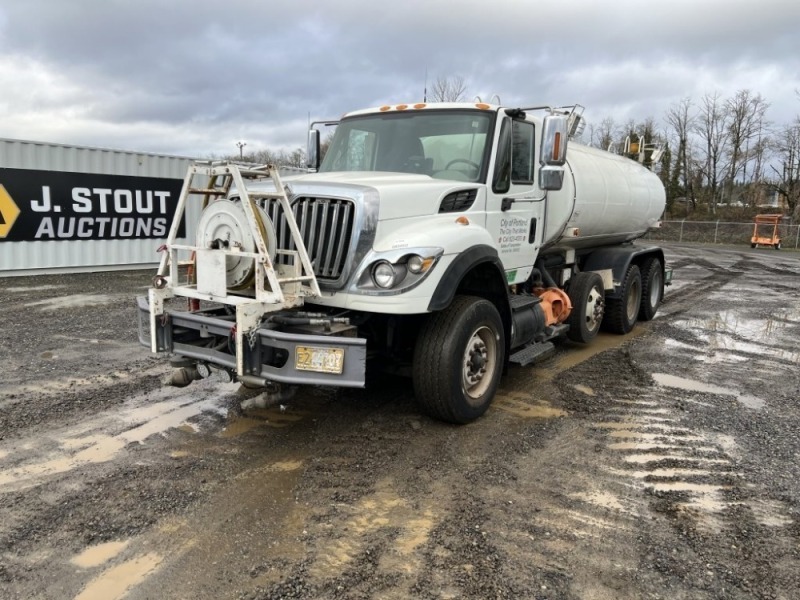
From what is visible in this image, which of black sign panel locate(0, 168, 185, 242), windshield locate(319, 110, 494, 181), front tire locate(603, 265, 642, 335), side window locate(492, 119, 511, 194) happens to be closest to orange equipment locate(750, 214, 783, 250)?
front tire locate(603, 265, 642, 335)

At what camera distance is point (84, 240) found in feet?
46.2

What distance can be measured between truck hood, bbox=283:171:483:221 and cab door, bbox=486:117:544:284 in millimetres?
450

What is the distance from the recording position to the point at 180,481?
389 cm

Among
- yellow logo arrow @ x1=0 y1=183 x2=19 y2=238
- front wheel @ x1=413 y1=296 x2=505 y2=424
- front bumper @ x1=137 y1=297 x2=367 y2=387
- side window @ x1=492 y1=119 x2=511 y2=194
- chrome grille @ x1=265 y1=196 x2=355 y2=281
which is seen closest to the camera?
front bumper @ x1=137 y1=297 x2=367 y2=387

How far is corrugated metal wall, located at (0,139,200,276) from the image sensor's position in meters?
12.9

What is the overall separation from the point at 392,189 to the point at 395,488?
210cm

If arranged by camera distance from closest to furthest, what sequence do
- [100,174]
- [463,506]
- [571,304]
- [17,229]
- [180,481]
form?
[463,506] < [180,481] < [571,304] < [17,229] < [100,174]

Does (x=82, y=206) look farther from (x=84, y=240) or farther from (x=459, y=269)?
(x=459, y=269)

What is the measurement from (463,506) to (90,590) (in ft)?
6.55

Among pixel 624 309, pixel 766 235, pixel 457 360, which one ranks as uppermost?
pixel 766 235

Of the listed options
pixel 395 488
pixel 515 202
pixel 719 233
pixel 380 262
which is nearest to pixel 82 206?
pixel 515 202

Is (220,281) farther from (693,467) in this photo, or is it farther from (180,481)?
(693,467)

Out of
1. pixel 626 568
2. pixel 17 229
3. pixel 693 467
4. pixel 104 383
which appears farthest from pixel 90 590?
pixel 17 229

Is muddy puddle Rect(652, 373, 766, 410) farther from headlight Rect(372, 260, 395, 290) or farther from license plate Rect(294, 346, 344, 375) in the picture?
license plate Rect(294, 346, 344, 375)
